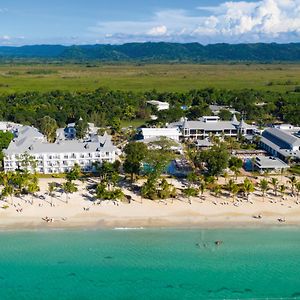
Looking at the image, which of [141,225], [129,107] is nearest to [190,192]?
[141,225]

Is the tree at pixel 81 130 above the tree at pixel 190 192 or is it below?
above

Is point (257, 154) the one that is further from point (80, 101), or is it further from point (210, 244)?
point (80, 101)

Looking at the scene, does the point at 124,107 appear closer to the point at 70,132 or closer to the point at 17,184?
the point at 70,132

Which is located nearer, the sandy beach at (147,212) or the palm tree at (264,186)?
the sandy beach at (147,212)

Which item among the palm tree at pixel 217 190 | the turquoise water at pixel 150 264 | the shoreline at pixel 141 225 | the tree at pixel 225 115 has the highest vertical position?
the tree at pixel 225 115

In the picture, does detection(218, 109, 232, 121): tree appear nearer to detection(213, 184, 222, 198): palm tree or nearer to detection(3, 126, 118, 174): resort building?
detection(3, 126, 118, 174): resort building

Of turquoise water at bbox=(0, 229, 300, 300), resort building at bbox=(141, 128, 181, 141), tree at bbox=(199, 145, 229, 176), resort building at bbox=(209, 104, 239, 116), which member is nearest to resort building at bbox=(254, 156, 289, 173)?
tree at bbox=(199, 145, 229, 176)

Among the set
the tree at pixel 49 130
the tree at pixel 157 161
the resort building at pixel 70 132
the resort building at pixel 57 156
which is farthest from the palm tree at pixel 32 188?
the resort building at pixel 70 132

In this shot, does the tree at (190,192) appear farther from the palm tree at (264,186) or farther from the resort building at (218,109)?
the resort building at (218,109)
